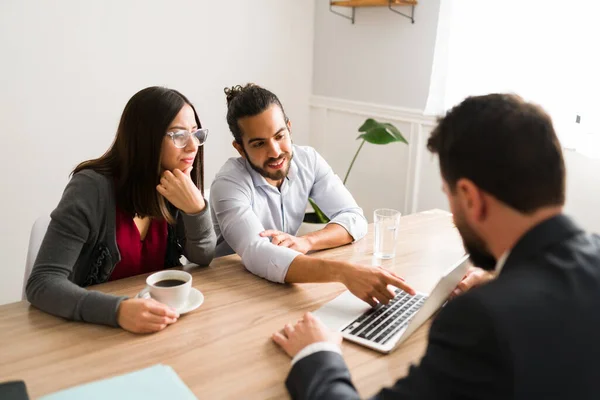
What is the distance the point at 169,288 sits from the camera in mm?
1196

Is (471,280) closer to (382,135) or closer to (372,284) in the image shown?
(372,284)

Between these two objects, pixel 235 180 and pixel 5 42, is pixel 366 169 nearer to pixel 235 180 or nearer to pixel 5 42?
→ pixel 235 180

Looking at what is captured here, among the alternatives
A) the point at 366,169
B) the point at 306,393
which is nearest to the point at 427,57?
the point at 366,169

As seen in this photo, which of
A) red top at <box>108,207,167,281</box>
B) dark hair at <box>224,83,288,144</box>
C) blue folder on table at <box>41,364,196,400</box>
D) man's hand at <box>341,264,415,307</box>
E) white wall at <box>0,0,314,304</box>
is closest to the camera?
blue folder on table at <box>41,364,196,400</box>

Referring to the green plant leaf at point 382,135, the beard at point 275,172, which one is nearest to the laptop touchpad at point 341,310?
the beard at point 275,172

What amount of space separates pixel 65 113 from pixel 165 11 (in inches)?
29.9

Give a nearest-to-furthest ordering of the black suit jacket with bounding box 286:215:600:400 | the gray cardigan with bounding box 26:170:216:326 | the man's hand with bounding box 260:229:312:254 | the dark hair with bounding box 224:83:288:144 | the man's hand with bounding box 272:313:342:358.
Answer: the black suit jacket with bounding box 286:215:600:400 < the man's hand with bounding box 272:313:342:358 < the gray cardigan with bounding box 26:170:216:326 < the man's hand with bounding box 260:229:312:254 < the dark hair with bounding box 224:83:288:144

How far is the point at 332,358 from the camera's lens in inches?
38.2

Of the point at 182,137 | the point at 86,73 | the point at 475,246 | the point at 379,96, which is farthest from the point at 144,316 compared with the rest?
the point at 379,96

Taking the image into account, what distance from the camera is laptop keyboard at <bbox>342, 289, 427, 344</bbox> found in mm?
1151

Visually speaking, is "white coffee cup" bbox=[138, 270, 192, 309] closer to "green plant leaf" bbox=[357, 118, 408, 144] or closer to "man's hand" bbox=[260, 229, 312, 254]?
"man's hand" bbox=[260, 229, 312, 254]

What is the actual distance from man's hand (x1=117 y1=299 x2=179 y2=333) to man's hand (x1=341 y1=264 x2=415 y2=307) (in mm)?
435

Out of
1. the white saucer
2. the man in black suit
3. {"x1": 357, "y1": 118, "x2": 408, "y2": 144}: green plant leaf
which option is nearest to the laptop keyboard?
the man in black suit

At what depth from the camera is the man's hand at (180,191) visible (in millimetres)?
1456
